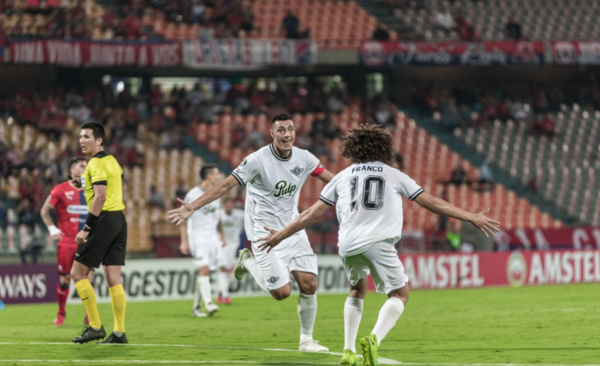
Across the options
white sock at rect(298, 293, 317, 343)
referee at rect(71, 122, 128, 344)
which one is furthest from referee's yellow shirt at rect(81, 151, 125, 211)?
white sock at rect(298, 293, 317, 343)

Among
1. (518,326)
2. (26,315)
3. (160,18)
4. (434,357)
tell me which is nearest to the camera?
(434,357)

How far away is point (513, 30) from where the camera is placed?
36.0 m

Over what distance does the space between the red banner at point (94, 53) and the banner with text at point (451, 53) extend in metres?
7.13

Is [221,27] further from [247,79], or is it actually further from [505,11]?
[505,11]

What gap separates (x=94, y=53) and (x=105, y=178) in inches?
783

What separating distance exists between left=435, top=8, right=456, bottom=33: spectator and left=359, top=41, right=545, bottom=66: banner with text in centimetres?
189

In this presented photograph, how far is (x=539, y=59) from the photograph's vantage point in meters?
34.7

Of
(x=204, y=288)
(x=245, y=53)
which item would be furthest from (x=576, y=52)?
(x=204, y=288)

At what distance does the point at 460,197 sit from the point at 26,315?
56.6 feet

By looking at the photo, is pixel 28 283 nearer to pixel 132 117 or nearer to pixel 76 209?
pixel 76 209

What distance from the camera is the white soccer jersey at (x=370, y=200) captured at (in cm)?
788

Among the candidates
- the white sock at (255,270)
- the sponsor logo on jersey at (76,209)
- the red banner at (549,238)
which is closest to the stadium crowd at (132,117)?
the red banner at (549,238)

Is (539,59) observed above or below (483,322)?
above

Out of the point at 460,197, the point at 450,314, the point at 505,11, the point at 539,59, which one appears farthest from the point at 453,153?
the point at 450,314
